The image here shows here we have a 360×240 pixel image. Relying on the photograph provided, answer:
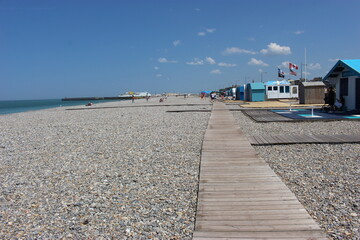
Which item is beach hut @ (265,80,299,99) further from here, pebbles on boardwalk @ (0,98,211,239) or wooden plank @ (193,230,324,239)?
wooden plank @ (193,230,324,239)

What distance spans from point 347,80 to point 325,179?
1219 cm

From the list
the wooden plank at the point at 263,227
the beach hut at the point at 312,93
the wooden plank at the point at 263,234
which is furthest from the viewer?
the beach hut at the point at 312,93

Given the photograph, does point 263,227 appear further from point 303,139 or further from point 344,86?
point 344,86

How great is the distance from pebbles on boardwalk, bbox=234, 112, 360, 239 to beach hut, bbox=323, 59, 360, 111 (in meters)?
7.97

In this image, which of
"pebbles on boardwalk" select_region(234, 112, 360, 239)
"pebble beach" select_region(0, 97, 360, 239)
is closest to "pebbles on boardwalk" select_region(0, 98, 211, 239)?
"pebble beach" select_region(0, 97, 360, 239)

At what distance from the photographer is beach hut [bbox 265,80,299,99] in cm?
3541

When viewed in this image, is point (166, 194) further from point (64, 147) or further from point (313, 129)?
point (313, 129)

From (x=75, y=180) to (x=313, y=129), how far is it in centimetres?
867

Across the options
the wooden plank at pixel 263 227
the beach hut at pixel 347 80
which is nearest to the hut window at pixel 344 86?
the beach hut at pixel 347 80

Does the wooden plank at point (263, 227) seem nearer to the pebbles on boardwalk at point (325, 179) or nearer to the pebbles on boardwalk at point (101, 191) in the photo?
the pebbles on boardwalk at point (325, 179)

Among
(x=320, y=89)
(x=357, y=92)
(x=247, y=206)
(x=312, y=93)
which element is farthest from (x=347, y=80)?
(x=247, y=206)

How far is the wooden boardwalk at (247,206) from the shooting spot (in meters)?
3.35

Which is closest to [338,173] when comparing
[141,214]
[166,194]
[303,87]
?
[166,194]

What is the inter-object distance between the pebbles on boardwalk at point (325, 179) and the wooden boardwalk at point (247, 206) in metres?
0.22
